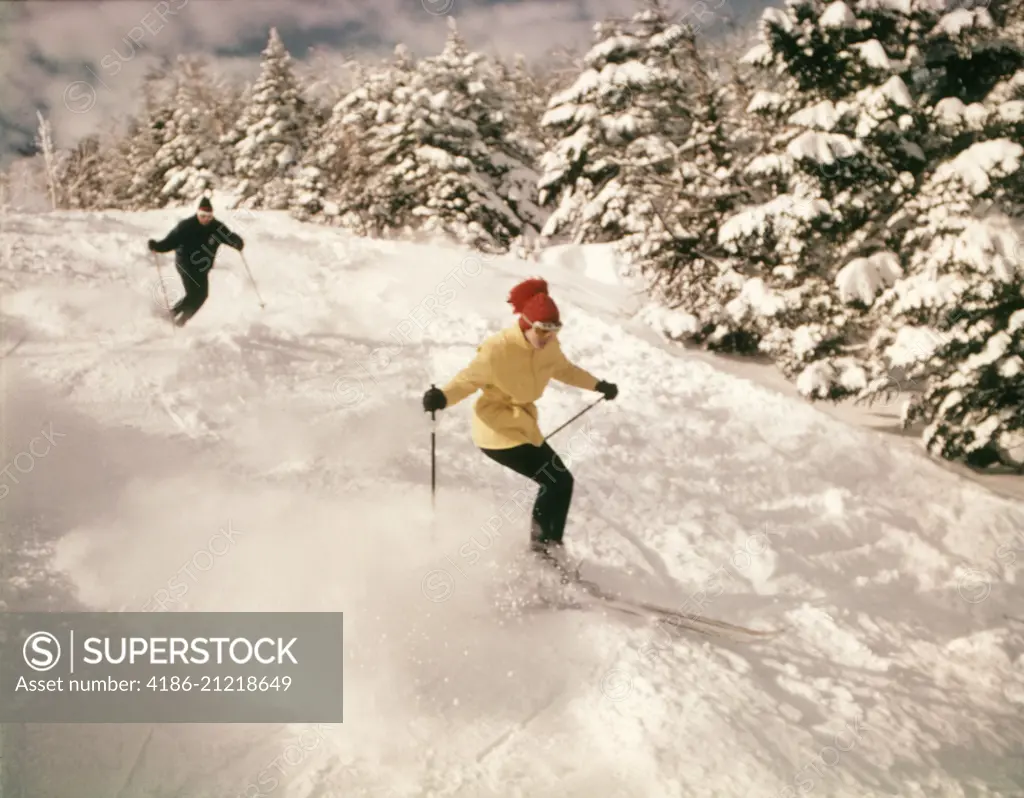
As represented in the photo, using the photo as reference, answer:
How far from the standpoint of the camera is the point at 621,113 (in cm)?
1622

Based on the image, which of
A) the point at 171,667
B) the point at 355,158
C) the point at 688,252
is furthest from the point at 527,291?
the point at 355,158

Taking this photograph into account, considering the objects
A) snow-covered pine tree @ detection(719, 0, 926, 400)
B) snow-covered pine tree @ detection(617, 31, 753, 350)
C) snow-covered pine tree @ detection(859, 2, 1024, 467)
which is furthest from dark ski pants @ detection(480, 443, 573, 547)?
snow-covered pine tree @ detection(617, 31, 753, 350)

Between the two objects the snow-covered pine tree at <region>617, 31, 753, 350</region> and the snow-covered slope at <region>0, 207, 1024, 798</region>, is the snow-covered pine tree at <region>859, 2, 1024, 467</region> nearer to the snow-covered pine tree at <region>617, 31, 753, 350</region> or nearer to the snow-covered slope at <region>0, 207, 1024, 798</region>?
the snow-covered slope at <region>0, 207, 1024, 798</region>

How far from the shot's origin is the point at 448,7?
6.67m

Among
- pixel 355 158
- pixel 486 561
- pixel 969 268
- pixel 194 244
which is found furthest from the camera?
pixel 355 158

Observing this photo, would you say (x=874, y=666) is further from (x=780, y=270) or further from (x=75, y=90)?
(x=75, y=90)

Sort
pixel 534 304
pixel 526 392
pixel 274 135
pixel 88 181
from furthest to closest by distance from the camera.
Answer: pixel 88 181, pixel 274 135, pixel 526 392, pixel 534 304

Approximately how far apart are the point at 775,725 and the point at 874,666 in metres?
1.16

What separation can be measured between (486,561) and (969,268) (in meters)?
6.36

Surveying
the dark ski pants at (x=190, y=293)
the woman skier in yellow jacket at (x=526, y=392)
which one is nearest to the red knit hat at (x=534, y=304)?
the woman skier in yellow jacket at (x=526, y=392)

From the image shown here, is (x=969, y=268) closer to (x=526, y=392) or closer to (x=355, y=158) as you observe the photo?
(x=526, y=392)

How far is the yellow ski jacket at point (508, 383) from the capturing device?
526 centimetres

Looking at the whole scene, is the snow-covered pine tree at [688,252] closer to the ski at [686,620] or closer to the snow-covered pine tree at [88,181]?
the ski at [686,620]

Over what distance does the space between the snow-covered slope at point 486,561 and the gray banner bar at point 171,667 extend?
124mm
